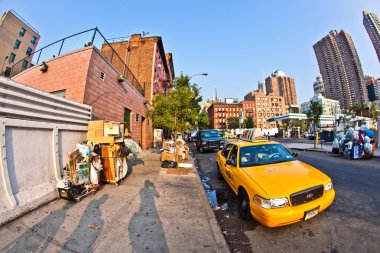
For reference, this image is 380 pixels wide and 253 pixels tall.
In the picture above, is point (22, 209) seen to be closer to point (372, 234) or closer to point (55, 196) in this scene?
point (55, 196)

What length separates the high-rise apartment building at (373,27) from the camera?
8025 centimetres

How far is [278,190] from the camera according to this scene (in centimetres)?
290

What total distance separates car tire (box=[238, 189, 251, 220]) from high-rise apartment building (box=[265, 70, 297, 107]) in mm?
177754

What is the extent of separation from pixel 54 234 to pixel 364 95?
432 ft

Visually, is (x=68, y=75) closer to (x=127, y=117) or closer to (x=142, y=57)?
(x=127, y=117)

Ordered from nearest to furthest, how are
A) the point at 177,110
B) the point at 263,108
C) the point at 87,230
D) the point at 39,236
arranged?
1. the point at 39,236
2. the point at 87,230
3. the point at 177,110
4. the point at 263,108

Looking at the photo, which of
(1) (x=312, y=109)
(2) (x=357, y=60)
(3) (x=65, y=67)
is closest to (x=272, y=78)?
(2) (x=357, y=60)

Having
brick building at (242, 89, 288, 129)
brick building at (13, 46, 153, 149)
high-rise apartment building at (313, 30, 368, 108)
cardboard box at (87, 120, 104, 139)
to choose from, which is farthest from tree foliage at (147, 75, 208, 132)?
high-rise apartment building at (313, 30, 368, 108)

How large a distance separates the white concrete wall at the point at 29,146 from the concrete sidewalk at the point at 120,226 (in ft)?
1.16

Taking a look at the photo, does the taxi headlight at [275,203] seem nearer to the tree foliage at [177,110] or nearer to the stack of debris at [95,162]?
the stack of debris at [95,162]

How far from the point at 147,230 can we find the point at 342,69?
13362 cm

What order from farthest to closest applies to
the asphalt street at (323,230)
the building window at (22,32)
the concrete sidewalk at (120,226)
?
the building window at (22,32), the asphalt street at (323,230), the concrete sidewalk at (120,226)

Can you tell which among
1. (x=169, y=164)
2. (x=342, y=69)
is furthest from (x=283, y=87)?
(x=169, y=164)

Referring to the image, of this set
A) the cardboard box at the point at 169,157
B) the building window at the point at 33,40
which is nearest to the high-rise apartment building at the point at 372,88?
the cardboard box at the point at 169,157
